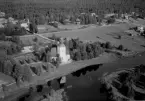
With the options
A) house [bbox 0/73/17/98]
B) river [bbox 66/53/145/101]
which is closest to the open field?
river [bbox 66/53/145/101]

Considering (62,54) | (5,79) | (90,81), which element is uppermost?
(62,54)

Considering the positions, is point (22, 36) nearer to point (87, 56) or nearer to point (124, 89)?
point (87, 56)

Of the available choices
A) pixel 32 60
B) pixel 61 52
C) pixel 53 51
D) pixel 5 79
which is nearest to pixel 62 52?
pixel 61 52

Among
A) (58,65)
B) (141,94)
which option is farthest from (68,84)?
(141,94)

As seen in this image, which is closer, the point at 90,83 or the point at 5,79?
the point at 5,79

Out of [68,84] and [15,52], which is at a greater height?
[15,52]

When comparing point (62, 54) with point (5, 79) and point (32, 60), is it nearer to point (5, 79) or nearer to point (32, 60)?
point (32, 60)

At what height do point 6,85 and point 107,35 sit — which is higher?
point 107,35

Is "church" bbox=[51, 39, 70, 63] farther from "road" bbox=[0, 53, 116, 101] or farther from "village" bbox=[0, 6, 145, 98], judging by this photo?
A: "road" bbox=[0, 53, 116, 101]

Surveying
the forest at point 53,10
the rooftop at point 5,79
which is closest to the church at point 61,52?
the rooftop at point 5,79

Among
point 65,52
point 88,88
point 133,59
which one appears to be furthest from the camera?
point 133,59
